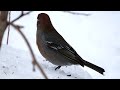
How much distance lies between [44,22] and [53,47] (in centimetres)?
26

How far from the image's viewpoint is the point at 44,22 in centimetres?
396

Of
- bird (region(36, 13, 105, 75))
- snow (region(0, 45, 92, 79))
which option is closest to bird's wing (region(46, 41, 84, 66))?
bird (region(36, 13, 105, 75))

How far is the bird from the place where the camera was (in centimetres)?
391

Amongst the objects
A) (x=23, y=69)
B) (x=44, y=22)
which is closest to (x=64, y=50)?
(x=44, y=22)

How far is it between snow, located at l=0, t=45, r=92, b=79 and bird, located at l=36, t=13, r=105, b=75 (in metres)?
0.08

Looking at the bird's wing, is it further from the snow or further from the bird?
the snow

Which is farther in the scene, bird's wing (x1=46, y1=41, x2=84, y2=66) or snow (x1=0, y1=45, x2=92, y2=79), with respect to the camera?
bird's wing (x1=46, y1=41, x2=84, y2=66)

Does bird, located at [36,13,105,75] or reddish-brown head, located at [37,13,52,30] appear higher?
reddish-brown head, located at [37,13,52,30]

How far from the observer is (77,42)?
5.43m

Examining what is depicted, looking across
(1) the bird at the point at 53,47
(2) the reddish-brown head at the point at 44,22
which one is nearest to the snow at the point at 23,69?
(1) the bird at the point at 53,47

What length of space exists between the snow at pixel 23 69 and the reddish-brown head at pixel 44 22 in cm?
32
